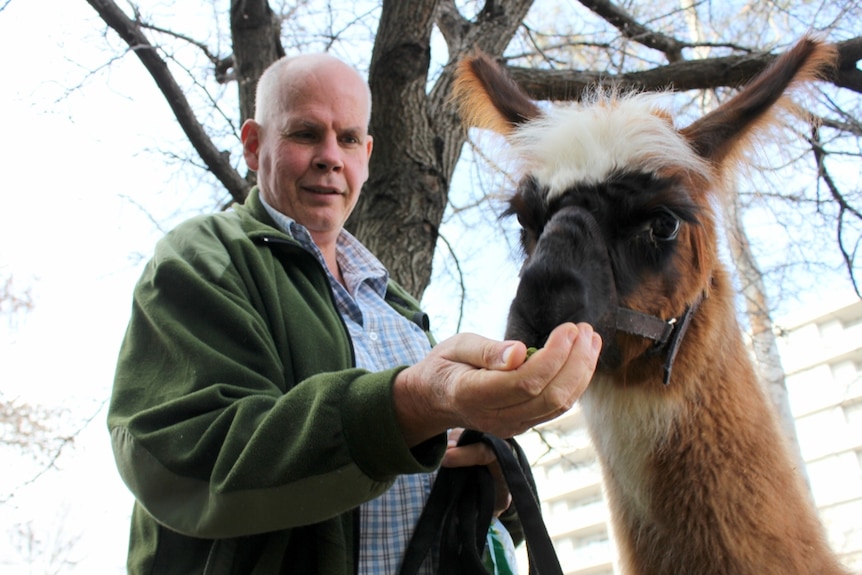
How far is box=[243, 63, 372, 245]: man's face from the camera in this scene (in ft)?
8.60

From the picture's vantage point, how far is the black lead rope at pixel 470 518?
1.76 metres

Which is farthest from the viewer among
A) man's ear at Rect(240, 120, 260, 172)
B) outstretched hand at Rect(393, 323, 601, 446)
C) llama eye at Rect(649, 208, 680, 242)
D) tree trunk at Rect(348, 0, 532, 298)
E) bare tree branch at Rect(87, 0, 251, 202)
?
bare tree branch at Rect(87, 0, 251, 202)

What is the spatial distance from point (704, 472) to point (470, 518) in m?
0.85

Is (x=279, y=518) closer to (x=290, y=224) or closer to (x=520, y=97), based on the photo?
(x=290, y=224)

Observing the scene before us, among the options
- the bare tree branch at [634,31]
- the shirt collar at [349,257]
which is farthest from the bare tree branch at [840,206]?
the shirt collar at [349,257]

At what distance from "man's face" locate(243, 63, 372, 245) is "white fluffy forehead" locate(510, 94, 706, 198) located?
0.73 meters

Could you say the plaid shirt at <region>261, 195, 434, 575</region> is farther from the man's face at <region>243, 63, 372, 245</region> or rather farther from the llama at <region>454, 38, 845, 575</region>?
the llama at <region>454, 38, 845, 575</region>

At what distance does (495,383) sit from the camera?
1.23 m

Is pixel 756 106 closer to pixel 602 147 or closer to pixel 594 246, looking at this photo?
pixel 602 147

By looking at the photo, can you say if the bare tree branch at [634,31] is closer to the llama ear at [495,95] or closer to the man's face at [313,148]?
the llama ear at [495,95]

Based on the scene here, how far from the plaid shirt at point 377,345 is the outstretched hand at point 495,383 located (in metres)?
0.62

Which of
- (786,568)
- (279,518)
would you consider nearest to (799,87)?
(786,568)

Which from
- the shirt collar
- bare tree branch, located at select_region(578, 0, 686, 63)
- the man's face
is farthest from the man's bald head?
bare tree branch, located at select_region(578, 0, 686, 63)

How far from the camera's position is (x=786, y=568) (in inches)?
85.0
